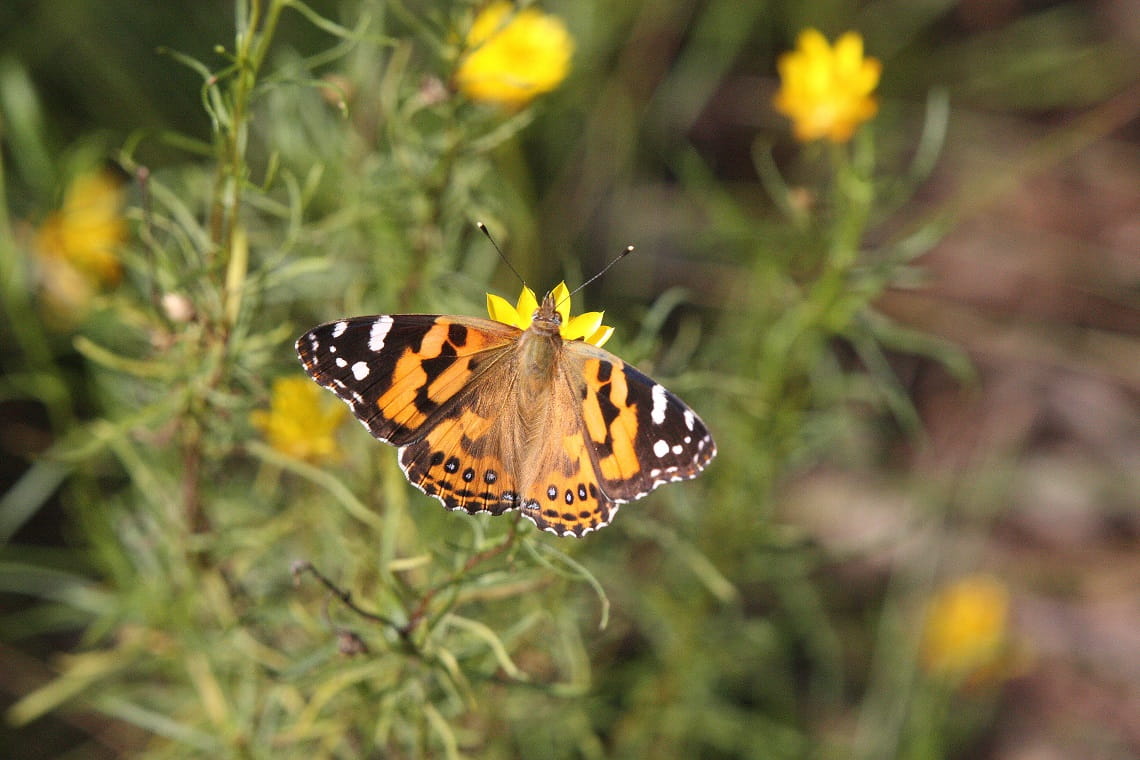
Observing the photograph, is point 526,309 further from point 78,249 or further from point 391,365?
point 78,249

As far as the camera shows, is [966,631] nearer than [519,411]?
No

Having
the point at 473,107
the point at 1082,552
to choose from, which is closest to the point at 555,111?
the point at 473,107

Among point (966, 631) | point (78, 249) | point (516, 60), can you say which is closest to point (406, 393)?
point (516, 60)

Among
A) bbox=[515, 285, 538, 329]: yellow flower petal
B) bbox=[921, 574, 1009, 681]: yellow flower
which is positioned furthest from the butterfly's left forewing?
bbox=[921, 574, 1009, 681]: yellow flower

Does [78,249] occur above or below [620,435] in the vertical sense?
above

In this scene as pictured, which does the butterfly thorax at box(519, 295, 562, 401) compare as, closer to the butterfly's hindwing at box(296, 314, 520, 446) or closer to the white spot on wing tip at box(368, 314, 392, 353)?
the butterfly's hindwing at box(296, 314, 520, 446)

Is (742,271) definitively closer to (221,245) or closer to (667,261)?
(667,261)

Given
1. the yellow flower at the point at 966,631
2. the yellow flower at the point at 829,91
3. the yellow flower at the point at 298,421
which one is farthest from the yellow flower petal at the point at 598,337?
the yellow flower at the point at 966,631
